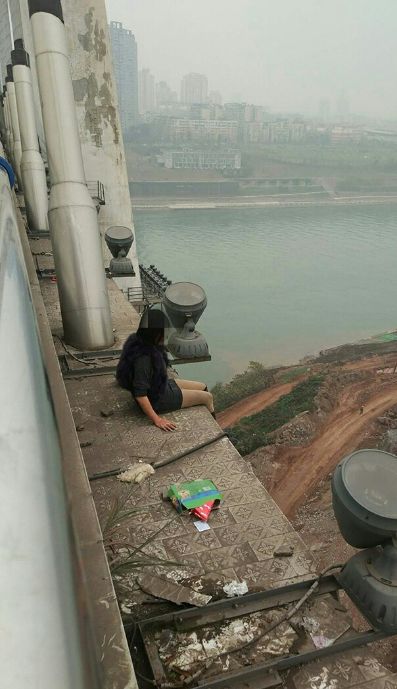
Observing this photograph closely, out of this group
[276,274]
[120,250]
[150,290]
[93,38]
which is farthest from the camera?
[276,274]

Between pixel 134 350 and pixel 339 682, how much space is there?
257 cm

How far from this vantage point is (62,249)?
5.42 m

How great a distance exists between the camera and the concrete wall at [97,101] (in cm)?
1137

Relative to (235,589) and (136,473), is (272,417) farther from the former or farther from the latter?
(235,589)

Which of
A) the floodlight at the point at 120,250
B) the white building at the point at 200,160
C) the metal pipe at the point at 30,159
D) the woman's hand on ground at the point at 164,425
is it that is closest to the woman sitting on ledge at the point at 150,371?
the woman's hand on ground at the point at 164,425

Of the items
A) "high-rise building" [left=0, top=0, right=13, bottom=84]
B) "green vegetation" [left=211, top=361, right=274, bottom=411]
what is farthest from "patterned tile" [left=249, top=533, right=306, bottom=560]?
"high-rise building" [left=0, top=0, right=13, bottom=84]

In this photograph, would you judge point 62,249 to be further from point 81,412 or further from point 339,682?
point 339,682

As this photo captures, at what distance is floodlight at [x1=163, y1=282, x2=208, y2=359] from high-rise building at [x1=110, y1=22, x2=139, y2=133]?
90.2m

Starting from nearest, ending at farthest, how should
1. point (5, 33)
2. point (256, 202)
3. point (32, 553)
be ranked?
1. point (32, 553)
2. point (5, 33)
3. point (256, 202)

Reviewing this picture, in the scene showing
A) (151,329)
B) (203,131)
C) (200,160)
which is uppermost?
(203,131)

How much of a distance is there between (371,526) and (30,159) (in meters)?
12.5

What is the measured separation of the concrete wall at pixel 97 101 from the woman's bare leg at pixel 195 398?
9.59 m

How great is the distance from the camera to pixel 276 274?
137 feet

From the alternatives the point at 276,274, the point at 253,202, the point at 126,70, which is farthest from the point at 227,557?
the point at 126,70
